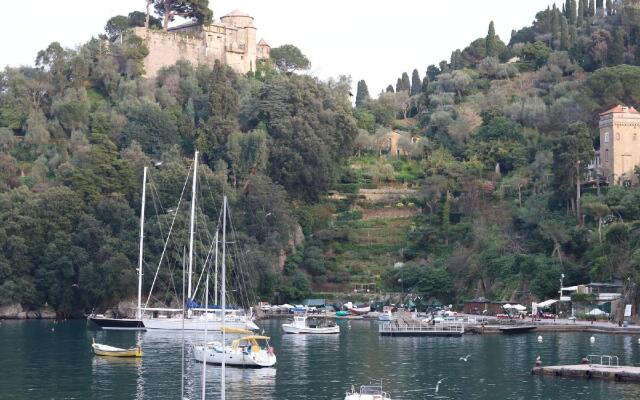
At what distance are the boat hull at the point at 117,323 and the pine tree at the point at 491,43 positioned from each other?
78796 millimetres

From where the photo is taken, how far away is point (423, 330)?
81625mm

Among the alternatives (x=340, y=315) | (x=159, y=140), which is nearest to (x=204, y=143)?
(x=159, y=140)

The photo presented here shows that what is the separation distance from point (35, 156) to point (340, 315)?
40.0 m

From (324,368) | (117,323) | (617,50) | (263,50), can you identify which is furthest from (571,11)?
(324,368)

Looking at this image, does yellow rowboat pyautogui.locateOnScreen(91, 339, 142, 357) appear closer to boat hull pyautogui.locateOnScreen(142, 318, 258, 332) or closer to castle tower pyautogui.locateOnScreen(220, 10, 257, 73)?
boat hull pyautogui.locateOnScreen(142, 318, 258, 332)

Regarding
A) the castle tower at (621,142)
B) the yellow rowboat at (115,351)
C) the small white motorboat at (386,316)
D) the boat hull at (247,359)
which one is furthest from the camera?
the castle tower at (621,142)

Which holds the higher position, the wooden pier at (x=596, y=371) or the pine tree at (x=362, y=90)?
the pine tree at (x=362, y=90)

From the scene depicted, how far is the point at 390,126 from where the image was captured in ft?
453

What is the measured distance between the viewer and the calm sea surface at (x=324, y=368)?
51.4 metres

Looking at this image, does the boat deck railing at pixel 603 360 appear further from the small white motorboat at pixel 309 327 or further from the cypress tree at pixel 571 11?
the cypress tree at pixel 571 11

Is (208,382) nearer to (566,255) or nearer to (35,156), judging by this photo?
(566,255)

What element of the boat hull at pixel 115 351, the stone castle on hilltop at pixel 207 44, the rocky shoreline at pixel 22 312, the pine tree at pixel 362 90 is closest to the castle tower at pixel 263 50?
the stone castle on hilltop at pixel 207 44

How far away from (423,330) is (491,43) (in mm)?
77289

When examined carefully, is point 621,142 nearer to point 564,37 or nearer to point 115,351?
point 564,37
